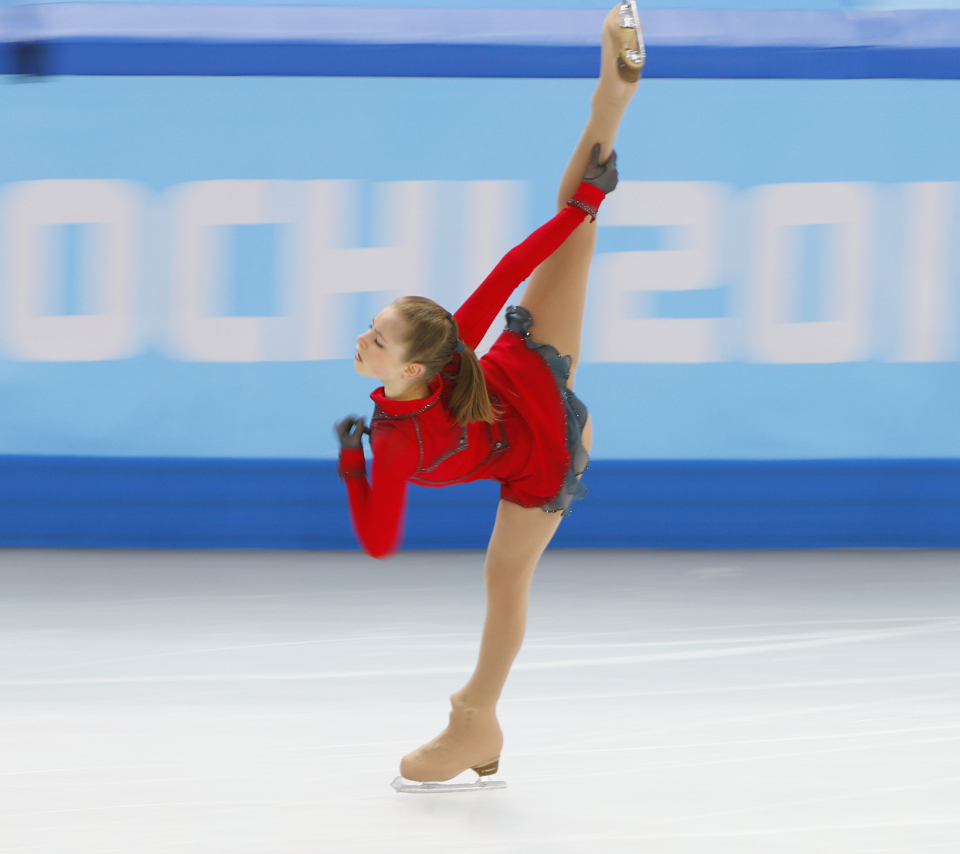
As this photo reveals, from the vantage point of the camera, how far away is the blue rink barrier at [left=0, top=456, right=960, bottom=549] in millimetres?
2650

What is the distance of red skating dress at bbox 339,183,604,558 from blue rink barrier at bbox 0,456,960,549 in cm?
117

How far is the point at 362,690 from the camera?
6.09 ft

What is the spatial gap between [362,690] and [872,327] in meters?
1.63

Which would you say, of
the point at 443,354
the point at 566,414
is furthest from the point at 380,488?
the point at 566,414

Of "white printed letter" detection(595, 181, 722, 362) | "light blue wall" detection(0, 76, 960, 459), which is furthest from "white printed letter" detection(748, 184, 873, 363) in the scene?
"white printed letter" detection(595, 181, 722, 362)

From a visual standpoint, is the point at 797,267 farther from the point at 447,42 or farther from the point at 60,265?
the point at 60,265

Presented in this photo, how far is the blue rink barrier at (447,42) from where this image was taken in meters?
2.59

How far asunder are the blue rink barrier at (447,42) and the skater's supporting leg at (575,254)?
3.84ft

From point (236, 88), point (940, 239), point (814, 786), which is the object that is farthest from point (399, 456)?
point (940, 239)

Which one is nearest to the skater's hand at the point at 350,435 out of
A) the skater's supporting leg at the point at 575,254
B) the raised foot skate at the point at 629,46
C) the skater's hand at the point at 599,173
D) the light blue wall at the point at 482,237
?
the skater's supporting leg at the point at 575,254

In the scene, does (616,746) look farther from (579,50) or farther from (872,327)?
(579,50)

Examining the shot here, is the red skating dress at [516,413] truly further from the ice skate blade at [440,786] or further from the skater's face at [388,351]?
the ice skate blade at [440,786]

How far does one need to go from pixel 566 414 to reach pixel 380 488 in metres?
0.31

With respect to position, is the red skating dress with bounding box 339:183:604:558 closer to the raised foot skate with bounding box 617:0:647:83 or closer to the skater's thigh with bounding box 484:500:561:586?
the skater's thigh with bounding box 484:500:561:586
